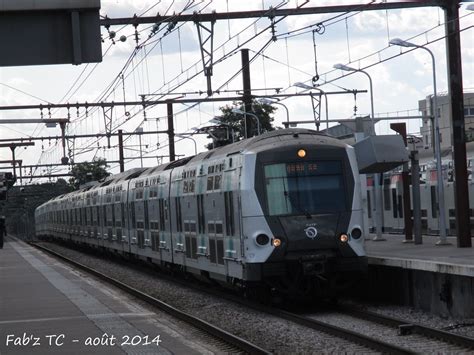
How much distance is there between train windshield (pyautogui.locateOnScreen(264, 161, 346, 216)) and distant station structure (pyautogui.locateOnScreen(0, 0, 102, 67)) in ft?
12.4

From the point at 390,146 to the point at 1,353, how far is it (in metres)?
12.4

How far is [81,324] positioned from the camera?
1606 cm

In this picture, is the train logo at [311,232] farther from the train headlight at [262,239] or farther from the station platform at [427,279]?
the station platform at [427,279]

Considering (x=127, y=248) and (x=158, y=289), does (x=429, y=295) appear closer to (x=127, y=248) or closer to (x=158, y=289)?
(x=158, y=289)

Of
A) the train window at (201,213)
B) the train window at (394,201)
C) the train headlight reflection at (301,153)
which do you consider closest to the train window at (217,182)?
the train window at (201,213)

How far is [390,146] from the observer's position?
908 inches

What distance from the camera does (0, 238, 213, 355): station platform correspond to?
13.3 m

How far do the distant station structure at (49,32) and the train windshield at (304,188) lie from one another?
378cm

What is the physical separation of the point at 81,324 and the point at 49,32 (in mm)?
4911

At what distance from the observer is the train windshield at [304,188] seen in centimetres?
1741

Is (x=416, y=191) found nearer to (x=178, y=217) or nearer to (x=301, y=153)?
(x=178, y=217)

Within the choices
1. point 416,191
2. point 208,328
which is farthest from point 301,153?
point 416,191

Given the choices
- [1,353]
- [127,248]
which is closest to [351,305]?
[1,353]

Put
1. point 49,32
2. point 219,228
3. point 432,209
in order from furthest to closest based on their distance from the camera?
point 432,209
point 219,228
point 49,32
